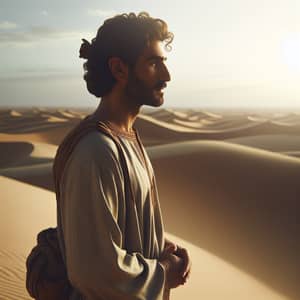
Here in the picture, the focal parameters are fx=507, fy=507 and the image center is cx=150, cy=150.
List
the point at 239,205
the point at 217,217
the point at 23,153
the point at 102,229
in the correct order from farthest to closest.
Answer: the point at 23,153 → the point at 239,205 → the point at 217,217 → the point at 102,229

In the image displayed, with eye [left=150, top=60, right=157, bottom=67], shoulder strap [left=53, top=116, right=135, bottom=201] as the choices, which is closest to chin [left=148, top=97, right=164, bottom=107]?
eye [left=150, top=60, right=157, bottom=67]

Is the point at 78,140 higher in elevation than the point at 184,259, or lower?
→ higher

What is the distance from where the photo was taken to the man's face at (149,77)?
228 centimetres

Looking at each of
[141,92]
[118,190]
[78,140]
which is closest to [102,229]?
[118,190]

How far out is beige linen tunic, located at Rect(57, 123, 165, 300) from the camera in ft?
6.45

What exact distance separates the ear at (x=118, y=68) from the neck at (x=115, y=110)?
0.28ft

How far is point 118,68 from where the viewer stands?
7.38ft

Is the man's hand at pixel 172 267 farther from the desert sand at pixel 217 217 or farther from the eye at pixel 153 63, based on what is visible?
the desert sand at pixel 217 217

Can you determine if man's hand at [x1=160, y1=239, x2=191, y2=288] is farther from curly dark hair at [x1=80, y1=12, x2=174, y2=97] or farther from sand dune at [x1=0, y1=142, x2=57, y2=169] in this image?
sand dune at [x1=0, y1=142, x2=57, y2=169]

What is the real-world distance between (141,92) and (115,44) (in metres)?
0.24

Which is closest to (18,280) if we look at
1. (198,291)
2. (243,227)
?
(198,291)

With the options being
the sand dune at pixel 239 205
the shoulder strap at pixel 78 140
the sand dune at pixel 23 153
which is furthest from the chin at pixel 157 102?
the sand dune at pixel 23 153

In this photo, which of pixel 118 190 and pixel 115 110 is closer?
pixel 118 190

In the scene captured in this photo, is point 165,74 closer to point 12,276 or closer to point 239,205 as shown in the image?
point 12,276
